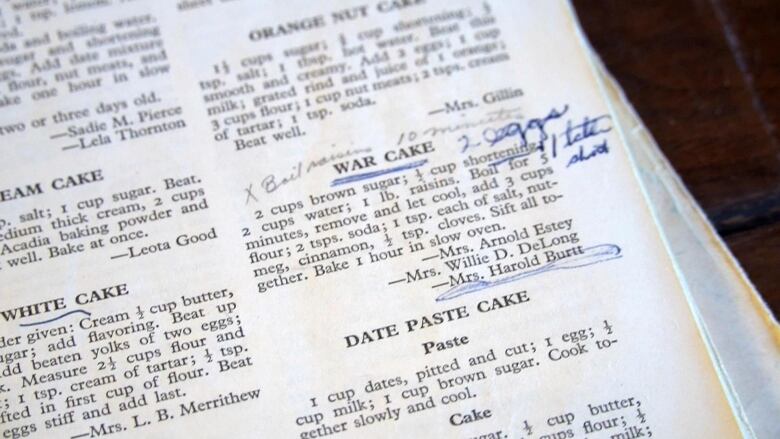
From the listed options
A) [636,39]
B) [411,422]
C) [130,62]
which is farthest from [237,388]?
[636,39]

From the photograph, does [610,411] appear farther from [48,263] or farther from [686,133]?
[48,263]

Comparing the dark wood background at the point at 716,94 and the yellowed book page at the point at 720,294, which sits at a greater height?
the dark wood background at the point at 716,94

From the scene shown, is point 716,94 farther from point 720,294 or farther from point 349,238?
point 349,238

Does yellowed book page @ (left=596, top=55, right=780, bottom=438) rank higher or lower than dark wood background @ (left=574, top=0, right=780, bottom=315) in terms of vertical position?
lower

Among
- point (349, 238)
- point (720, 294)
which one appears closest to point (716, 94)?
point (720, 294)

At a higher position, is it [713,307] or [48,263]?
[48,263]
